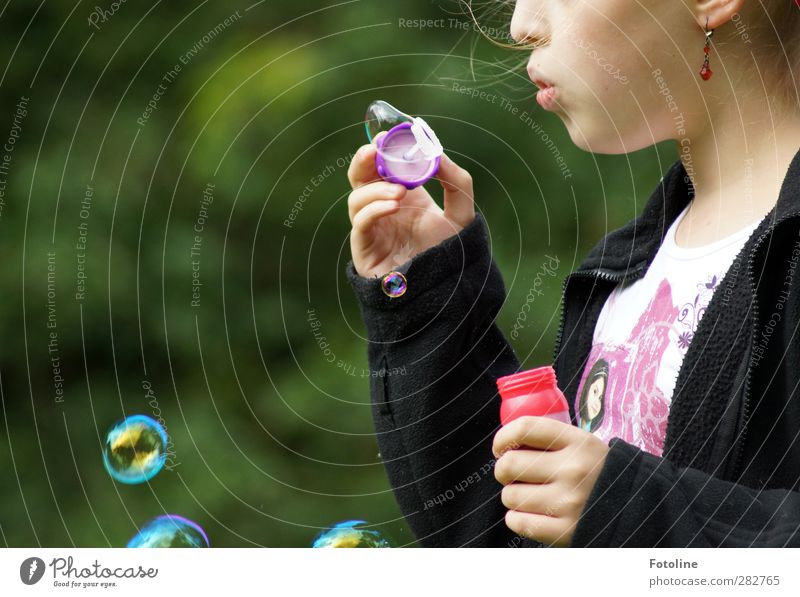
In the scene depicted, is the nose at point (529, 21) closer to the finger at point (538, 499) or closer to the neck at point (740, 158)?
the neck at point (740, 158)

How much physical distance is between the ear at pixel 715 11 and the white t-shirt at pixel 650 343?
155 mm

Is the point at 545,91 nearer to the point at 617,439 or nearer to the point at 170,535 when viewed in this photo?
the point at 617,439

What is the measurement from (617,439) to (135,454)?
0.66 meters

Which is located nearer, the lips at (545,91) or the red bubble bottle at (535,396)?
the red bubble bottle at (535,396)

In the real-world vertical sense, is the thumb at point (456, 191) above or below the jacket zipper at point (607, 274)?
above

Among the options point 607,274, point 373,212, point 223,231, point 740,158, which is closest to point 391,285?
point 373,212

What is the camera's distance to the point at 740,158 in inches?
33.8

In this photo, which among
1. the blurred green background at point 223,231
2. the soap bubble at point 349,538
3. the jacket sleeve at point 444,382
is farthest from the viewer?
the blurred green background at point 223,231

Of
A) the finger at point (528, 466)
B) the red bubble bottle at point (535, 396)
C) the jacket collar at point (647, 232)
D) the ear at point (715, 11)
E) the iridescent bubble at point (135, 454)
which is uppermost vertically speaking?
the ear at point (715, 11)

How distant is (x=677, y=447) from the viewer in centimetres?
79

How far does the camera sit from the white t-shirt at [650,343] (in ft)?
2.72

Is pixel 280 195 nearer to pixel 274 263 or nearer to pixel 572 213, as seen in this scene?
pixel 274 263

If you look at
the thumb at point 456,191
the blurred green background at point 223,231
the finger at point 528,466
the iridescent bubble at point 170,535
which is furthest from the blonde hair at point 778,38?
the blurred green background at point 223,231
